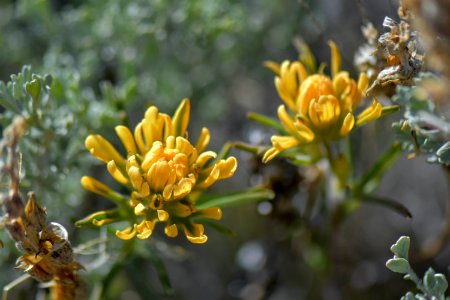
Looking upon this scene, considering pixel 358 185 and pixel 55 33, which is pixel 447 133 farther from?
pixel 55 33

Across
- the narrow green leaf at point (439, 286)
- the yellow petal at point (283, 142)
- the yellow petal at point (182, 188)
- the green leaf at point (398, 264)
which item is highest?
the yellow petal at point (182, 188)

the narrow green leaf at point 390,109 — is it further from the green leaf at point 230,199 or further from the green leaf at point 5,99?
the green leaf at point 5,99

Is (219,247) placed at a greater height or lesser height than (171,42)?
lesser

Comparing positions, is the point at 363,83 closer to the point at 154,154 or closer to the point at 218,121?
the point at 154,154

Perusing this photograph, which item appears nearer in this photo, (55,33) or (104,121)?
(104,121)

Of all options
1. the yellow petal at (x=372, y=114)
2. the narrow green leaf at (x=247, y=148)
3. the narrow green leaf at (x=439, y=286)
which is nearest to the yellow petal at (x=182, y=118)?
the narrow green leaf at (x=247, y=148)

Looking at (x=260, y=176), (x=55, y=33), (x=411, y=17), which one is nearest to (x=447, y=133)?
(x=411, y=17)
